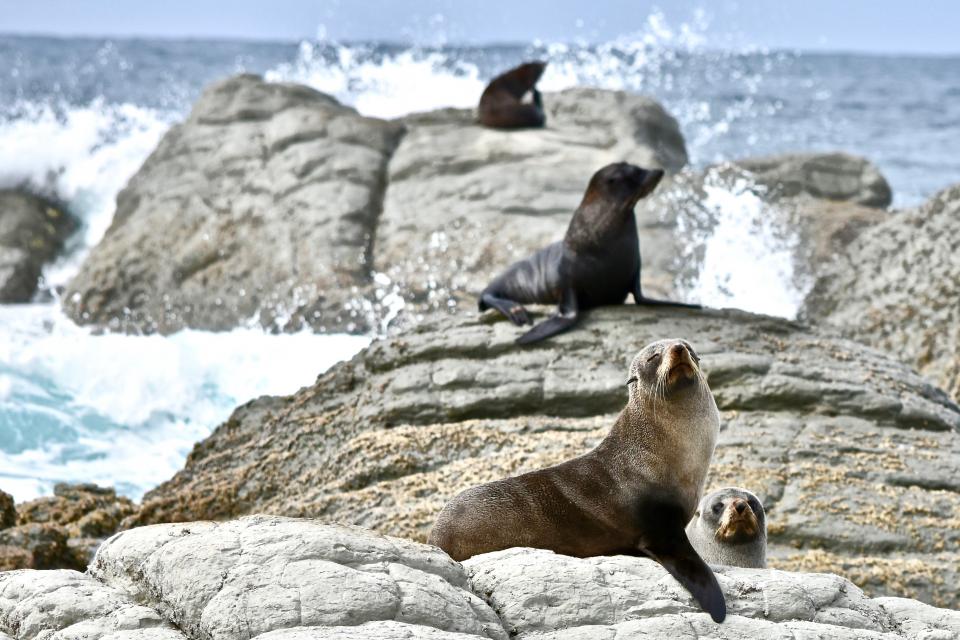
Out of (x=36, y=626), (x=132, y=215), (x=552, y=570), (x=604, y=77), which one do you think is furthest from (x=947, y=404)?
(x=604, y=77)

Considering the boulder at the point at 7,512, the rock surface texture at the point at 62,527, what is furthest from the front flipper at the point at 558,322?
the boulder at the point at 7,512

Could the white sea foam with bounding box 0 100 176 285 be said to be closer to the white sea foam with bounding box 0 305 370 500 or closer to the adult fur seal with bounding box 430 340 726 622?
the white sea foam with bounding box 0 305 370 500

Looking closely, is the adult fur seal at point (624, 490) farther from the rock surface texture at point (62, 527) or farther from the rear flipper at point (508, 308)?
the rock surface texture at point (62, 527)

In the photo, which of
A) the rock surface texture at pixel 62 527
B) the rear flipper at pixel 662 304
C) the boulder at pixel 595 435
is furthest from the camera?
the rear flipper at pixel 662 304

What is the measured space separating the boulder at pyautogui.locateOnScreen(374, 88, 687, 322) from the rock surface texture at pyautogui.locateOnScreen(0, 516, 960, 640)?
27.6 feet

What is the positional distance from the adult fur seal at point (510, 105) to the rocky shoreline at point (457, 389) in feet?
0.83

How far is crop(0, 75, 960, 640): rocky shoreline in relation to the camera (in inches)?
146

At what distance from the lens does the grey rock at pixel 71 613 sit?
349 centimetres

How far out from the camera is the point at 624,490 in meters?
4.51

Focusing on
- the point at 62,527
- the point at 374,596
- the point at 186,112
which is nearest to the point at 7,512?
the point at 62,527

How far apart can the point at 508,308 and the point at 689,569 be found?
3.94m

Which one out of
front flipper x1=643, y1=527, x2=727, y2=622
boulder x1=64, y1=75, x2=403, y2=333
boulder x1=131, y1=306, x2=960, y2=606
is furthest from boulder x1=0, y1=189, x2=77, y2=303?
front flipper x1=643, y1=527, x2=727, y2=622

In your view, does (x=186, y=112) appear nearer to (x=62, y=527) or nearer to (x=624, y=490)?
(x=62, y=527)

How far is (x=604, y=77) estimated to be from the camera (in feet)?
124
